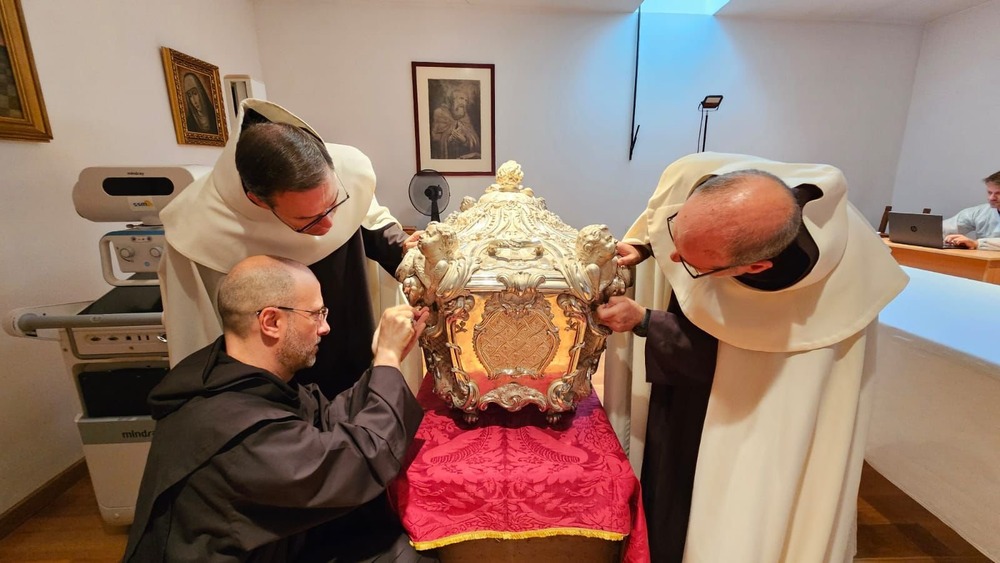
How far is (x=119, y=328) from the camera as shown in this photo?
1.71 meters

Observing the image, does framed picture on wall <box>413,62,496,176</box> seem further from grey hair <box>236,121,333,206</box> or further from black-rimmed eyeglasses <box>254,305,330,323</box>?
black-rimmed eyeglasses <box>254,305,330,323</box>

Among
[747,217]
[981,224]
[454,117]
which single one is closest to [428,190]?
[454,117]

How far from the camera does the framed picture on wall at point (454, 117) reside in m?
4.20

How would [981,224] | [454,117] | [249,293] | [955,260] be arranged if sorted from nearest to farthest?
[249,293], [955,260], [981,224], [454,117]

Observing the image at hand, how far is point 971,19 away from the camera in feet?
13.7

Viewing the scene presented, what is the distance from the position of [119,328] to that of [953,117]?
23.1ft

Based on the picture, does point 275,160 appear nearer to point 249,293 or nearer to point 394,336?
point 249,293

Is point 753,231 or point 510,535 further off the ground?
point 753,231

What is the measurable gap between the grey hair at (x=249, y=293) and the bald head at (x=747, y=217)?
3.35 feet

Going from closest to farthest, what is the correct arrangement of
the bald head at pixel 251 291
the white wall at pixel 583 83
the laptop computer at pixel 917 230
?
the bald head at pixel 251 291
the laptop computer at pixel 917 230
the white wall at pixel 583 83

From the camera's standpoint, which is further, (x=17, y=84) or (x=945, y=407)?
(x=17, y=84)

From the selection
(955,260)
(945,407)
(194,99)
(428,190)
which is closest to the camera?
(945,407)

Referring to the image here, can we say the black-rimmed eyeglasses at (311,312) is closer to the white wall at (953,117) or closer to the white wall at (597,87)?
the white wall at (597,87)

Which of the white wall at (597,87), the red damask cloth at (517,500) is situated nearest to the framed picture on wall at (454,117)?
the white wall at (597,87)
